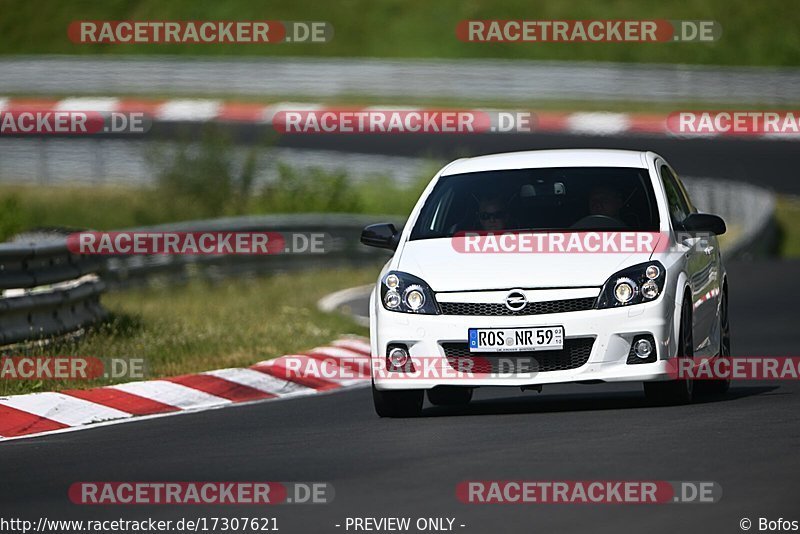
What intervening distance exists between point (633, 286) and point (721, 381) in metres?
1.75

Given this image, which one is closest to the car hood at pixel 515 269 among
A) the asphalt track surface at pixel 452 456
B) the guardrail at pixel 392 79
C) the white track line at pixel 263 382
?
the asphalt track surface at pixel 452 456

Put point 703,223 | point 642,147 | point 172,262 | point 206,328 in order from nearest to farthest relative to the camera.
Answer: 1. point 703,223
2. point 206,328
3. point 172,262
4. point 642,147

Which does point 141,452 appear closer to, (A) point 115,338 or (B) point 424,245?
(B) point 424,245

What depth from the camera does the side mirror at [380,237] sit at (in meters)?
11.6

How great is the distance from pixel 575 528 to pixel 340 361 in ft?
27.1

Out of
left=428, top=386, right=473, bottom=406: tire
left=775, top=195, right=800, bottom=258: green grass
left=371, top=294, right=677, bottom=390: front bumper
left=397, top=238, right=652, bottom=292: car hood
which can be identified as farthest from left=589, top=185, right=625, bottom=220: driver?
left=775, top=195, right=800, bottom=258: green grass

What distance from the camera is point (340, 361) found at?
49.5ft

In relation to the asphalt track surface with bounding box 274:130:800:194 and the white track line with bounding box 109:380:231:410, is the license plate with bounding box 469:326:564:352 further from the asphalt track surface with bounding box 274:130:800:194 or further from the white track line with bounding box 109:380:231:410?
the asphalt track surface with bounding box 274:130:800:194

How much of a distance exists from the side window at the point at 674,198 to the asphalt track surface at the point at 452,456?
119 cm

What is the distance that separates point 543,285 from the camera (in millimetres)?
10523

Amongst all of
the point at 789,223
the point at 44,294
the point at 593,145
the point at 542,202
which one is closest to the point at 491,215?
the point at 542,202

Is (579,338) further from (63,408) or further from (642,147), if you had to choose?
(642,147)

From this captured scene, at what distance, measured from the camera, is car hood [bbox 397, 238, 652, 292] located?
1055cm

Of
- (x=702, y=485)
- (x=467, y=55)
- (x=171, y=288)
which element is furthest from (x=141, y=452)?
(x=467, y=55)
